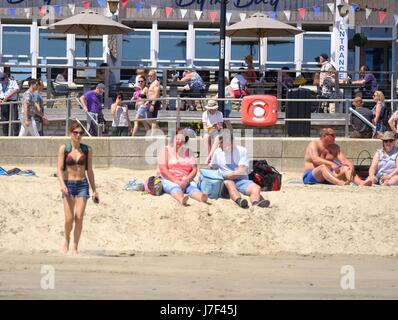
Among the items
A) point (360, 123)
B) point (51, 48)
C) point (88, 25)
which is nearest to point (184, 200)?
point (360, 123)

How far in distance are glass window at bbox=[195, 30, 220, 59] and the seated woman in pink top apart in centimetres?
1087

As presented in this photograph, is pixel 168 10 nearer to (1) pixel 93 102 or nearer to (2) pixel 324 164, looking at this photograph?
(1) pixel 93 102

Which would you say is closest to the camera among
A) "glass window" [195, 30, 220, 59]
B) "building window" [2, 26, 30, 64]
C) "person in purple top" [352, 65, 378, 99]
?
"person in purple top" [352, 65, 378, 99]

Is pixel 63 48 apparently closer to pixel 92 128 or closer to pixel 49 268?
pixel 92 128

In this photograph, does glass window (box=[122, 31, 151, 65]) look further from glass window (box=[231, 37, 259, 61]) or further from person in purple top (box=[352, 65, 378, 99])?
person in purple top (box=[352, 65, 378, 99])

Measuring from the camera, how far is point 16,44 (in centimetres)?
2680

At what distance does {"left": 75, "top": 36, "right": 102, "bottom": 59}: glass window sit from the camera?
1055 inches

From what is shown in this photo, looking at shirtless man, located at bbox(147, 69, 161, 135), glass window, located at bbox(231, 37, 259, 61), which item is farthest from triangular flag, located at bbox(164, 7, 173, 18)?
shirtless man, located at bbox(147, 69, 161, 135)

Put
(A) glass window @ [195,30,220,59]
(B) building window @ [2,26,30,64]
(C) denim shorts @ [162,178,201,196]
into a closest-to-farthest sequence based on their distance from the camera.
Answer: (C) denim shorts @ [162,178,201,196] → (B) building window @ [2,26,30,64] → (A) glass window @ [195,30,220,59]

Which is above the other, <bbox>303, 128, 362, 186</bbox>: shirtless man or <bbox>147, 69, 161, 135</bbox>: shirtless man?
<bbox>147, 69, 161, 135</bbox>: shirtless man

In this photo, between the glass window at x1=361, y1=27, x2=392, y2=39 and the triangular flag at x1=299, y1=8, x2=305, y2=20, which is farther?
the glass window at x1=361, y1=27, x2=392, y2=39

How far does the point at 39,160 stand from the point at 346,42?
970cm

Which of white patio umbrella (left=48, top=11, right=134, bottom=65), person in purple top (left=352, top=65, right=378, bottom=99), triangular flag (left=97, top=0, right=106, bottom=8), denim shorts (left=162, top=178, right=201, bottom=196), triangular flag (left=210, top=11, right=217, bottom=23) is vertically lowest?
denim shorts (left=162, top=178, right=201, bottom=196)

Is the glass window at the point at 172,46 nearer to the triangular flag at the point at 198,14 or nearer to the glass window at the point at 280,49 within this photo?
the triangular flag at the point at 198,14
